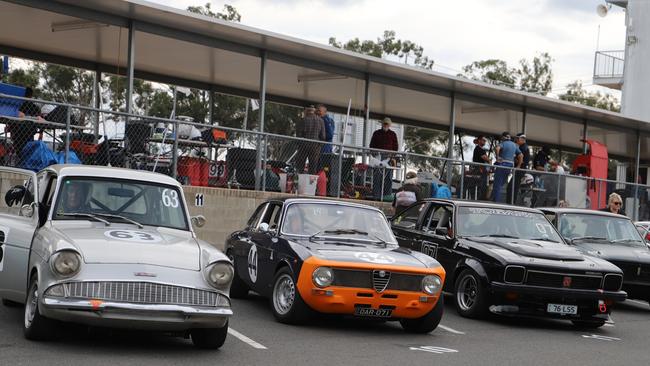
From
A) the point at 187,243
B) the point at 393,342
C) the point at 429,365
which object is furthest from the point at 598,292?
the point at 187,243

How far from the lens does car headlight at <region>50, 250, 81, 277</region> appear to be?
835cm

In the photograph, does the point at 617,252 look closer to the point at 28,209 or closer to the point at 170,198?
Result: the point at 170,198

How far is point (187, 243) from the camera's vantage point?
30.6 feet

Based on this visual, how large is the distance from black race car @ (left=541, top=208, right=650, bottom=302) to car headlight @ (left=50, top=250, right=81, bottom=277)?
8.83 meters

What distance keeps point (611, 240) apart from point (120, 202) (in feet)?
29.7

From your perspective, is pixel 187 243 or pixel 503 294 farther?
pixel 503 294

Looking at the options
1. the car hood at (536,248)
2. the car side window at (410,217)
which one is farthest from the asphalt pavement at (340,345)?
the car side window at (410,217)

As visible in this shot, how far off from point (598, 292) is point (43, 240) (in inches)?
281

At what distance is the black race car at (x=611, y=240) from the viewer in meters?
15.1

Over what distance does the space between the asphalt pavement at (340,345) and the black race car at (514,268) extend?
28 centimetres


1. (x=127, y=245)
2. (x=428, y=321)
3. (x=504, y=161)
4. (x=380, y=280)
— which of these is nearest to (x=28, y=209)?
(x=127, y=245)

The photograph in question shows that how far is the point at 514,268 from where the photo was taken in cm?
1243

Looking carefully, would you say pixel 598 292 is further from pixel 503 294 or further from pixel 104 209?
pixel 104 209

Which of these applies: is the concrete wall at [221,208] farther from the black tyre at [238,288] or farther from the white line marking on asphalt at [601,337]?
the white line marking on asphalt at [601,337]
